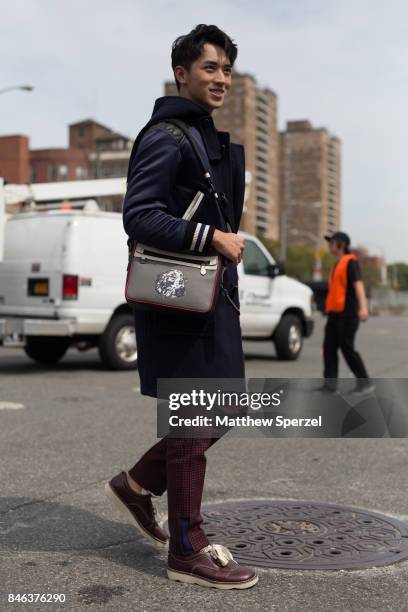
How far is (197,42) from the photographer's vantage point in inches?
124

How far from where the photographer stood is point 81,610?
2832 millimetres

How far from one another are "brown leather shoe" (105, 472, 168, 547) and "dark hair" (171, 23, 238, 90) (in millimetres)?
1690

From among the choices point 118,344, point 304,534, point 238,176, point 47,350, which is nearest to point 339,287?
point 118,344

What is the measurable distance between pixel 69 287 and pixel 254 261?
3.52 meters

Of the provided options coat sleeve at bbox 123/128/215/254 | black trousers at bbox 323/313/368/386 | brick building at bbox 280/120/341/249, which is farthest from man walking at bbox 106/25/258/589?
brick building at bbox 280/120/341/249

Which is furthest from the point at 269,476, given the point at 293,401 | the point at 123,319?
the point at 123,319

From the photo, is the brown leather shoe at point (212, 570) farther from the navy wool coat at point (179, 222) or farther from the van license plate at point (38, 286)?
the van license plate at point (38, 286)

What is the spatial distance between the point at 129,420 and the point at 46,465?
2.00 m

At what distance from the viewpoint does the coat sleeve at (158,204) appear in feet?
9.80

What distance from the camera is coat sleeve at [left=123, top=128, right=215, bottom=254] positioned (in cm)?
299

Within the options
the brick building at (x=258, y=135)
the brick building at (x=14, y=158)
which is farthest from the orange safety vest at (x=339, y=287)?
the brick building at (x=258, y=135)

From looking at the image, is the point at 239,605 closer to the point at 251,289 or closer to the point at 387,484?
the point at 387,484

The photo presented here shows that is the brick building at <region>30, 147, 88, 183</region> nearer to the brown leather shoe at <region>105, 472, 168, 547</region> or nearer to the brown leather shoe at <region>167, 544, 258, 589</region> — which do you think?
the brown leather shoe at <region>105, 472, 168, 547</region>

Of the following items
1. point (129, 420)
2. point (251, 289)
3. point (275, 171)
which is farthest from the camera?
point (275, 171)
